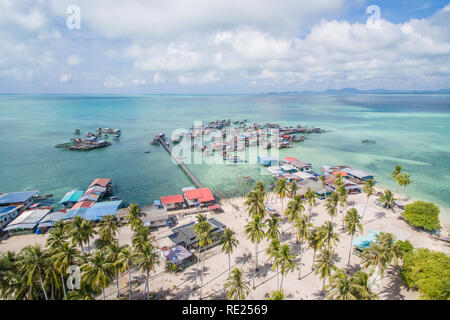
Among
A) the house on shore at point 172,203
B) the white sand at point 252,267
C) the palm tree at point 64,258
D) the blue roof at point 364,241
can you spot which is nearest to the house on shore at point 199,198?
the house on shore at point 172,203

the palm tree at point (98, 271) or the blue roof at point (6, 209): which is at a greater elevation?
the palm tree at point (98, 271)

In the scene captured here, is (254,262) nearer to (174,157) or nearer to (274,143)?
(174,157)

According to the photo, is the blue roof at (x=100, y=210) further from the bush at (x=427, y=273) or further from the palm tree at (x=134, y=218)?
the bush at (x=427, y=273)

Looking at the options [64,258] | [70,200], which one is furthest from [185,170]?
[64,258]

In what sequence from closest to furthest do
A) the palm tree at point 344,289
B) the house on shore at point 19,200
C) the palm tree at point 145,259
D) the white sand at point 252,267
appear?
the palm tree at point 344,289 → the palm tree at point 145,259 → the white sand at point 252,267 → the house on shore at point 19,200

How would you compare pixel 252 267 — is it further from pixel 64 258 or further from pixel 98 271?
pixel 64 258
